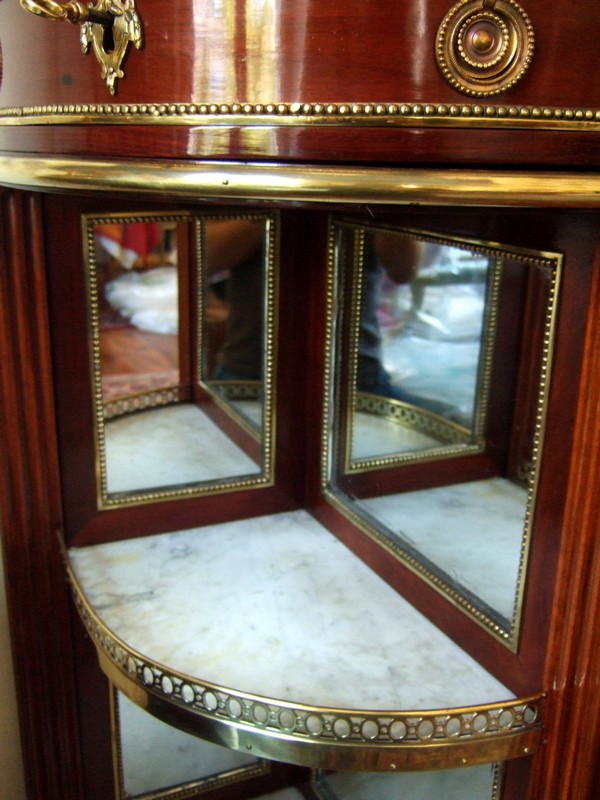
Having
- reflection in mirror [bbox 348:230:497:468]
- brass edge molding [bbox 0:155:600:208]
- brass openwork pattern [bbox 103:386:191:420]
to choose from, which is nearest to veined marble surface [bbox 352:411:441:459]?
reflection in mirror [bbox 348:230:497:468]

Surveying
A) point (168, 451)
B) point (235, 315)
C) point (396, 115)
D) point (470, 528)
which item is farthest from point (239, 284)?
point (396, 115)

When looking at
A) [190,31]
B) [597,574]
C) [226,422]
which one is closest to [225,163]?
[190,31]

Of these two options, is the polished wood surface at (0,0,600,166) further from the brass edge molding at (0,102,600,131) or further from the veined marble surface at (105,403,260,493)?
the veined marble surface at (105,403,260,493)

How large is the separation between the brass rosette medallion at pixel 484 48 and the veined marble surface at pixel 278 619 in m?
0.29

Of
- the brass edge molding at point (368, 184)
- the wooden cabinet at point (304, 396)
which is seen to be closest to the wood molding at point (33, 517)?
the wooden cabinet at point (304, 396)

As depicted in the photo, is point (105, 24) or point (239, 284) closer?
point (105, 24)

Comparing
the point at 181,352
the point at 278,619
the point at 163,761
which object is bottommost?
the point at 163,761

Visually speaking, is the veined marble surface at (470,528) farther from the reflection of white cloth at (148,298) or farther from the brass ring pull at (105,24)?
the brass ring pull at (105,24)

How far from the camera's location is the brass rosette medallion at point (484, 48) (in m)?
0.27

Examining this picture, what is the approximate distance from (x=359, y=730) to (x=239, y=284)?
325 millimetres

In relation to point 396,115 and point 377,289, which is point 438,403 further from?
point 396,115

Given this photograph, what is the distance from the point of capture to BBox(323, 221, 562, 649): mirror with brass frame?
0.47 m

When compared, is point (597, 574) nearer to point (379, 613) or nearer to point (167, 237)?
point (379, 613)

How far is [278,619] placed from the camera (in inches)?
19.4
